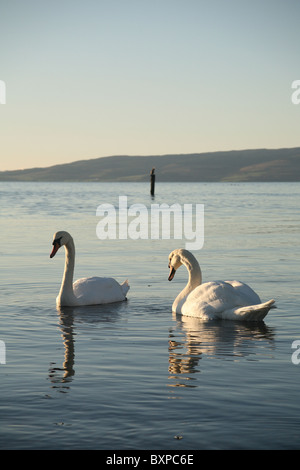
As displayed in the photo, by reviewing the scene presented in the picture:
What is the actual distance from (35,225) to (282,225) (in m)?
12.0

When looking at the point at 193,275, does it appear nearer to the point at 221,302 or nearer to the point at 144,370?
the point at 221,302

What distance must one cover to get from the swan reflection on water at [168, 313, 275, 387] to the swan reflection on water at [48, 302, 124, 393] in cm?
129

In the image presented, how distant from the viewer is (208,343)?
Answer: 41.7ft

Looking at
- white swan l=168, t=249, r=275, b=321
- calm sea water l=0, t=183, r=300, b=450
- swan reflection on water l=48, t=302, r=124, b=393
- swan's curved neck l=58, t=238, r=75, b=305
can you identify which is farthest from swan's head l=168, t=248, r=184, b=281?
swan's curved neck l=58, t=238, r=75, b=305

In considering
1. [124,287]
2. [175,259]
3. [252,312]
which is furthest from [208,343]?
[124,287]

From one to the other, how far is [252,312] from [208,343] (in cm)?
172

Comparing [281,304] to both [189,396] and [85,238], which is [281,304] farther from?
[85,238]

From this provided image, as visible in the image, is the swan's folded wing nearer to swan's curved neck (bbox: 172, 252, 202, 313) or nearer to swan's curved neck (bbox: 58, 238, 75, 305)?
swan's curved neck (bbox: 58, 238, 75, 305)

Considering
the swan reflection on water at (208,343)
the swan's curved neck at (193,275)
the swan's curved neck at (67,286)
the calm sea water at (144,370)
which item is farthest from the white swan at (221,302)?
the swan's curved neck at (67,286)

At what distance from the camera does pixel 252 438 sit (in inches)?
314

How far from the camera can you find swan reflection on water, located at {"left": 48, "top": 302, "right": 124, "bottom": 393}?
33.8 ft

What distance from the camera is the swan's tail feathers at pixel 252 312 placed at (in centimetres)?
1377

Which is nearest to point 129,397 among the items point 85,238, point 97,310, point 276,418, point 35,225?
point 276,418

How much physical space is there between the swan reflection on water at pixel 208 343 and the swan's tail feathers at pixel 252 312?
0.11 meters
